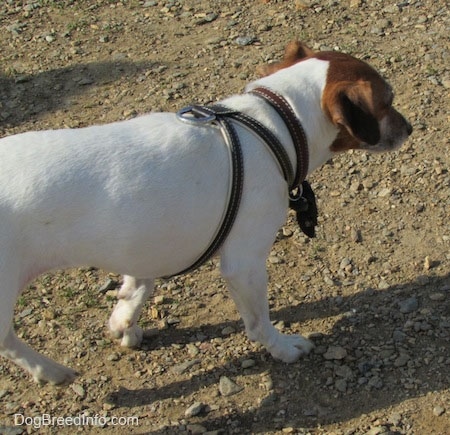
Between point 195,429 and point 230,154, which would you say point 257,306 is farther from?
point 230,154

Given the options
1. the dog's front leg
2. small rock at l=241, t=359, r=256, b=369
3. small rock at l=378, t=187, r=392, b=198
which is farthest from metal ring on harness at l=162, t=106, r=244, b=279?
small rock at l=378, t=187, r=392, b=198

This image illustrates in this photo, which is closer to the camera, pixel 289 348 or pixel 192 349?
pixel 289 348

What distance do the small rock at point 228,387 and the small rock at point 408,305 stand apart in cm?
106

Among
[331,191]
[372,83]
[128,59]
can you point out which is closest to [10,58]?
[128,59]

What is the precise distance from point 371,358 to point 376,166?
5.59 ft

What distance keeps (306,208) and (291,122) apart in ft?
1.80

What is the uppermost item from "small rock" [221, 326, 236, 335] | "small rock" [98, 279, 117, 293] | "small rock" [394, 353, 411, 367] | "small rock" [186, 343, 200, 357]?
"small rock" [98, 279, 117, 293]

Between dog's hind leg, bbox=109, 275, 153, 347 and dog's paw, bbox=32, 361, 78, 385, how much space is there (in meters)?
0.40

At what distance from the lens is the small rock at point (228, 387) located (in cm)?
406

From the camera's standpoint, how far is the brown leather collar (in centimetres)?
366

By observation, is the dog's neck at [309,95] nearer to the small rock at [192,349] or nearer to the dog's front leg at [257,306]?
the dog's front leg at [257,306]

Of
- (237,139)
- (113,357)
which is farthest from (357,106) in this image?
(113,357)

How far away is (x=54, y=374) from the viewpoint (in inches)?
157

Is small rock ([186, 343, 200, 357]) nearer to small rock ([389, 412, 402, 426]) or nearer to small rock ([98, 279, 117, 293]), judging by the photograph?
small rock ([98, 279, 117, 293])
